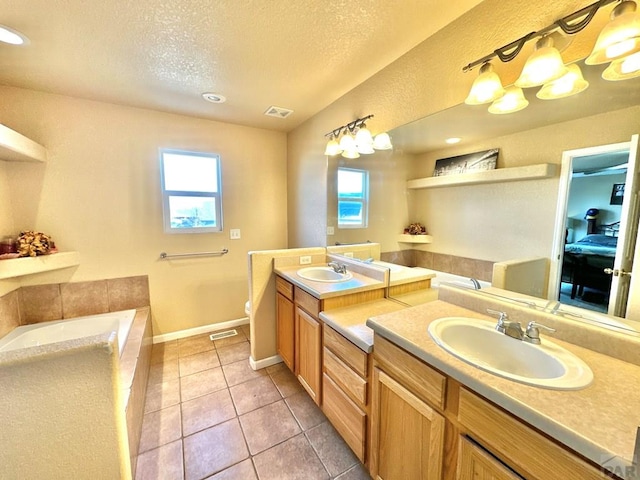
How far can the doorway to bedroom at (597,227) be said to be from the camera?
0.92 metres

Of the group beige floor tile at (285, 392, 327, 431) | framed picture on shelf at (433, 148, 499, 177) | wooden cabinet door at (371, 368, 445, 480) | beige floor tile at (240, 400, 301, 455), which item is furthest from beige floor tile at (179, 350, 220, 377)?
framed picture on shelf at (433, 148, 499, 177)

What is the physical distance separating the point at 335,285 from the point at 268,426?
3.32ft

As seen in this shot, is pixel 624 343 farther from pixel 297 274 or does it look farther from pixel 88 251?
pixel 88 251

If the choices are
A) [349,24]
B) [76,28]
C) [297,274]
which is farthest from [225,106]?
[297,274]

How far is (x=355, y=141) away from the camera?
6.81 feet

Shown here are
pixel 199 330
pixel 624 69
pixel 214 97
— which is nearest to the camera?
pixel 624 69

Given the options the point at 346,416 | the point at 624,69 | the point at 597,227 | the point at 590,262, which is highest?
the point at 624,69

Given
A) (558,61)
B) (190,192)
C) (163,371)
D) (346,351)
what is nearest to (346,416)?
(346,351)

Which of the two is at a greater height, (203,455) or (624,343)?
(624,343)

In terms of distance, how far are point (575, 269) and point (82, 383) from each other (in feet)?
6.39

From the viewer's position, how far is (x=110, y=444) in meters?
0.96

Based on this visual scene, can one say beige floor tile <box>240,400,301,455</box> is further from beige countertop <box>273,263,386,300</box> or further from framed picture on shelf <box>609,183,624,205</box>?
framed picture on shelf <box>609,183,624,205</box>

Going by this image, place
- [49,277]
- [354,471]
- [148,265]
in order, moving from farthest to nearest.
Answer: [148,265]
[49,277]
[354,471]

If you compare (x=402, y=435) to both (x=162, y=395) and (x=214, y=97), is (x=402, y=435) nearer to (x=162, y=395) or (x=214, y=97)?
(x=162, y=395)
